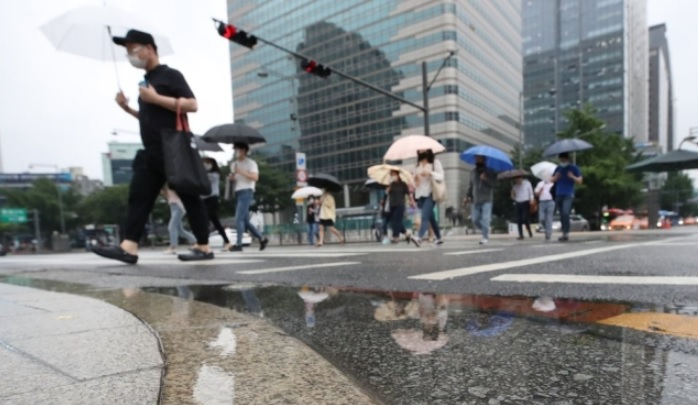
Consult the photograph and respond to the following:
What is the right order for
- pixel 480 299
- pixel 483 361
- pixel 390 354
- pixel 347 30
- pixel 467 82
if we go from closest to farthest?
pixel 483 361, pixel 390 354, pixel 480 299, pixel 467 82, pixel 347 30

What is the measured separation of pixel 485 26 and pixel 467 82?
13172 mm

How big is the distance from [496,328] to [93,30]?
547cm

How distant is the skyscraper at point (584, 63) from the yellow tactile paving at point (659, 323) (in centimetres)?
10419

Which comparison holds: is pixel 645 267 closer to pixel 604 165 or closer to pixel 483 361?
pixel 483 361

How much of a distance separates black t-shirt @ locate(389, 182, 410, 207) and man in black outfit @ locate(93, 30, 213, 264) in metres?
4.78

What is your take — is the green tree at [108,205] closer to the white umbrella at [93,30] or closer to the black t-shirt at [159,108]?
the white umbrella at [93,30]

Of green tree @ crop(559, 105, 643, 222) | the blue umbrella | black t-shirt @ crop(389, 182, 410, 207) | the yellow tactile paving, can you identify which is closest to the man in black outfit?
the yellow tactile paving

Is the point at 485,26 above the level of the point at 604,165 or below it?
above

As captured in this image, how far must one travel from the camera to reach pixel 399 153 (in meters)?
9.84

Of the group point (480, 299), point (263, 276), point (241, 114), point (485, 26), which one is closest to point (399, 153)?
point (263, 276)

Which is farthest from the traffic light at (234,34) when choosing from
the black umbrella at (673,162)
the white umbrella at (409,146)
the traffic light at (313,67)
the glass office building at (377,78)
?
the glass office building at (377,78)

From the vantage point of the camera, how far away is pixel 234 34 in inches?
387

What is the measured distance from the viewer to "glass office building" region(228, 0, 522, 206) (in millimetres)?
55750

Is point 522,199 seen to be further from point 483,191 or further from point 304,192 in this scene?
point 304,192
